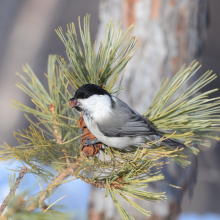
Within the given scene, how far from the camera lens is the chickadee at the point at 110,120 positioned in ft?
1.59

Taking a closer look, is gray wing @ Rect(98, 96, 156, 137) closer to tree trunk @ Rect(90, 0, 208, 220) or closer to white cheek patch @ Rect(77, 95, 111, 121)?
white cheek patch @ Rect(77, 95, 111, 121)

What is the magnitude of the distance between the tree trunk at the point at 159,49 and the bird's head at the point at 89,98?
0.55 metres

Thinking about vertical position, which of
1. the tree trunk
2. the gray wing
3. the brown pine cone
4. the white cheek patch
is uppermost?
the tree trunk

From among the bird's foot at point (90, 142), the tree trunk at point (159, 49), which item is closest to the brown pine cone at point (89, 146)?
the bird's foot at point (90, 142)

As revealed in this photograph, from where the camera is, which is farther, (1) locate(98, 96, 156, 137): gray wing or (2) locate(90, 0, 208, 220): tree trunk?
(2) locate(90, 0, 208, 220): tree trunk

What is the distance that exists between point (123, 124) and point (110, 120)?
0.11 feet

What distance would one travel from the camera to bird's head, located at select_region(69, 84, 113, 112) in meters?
0.47

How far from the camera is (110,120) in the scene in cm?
53

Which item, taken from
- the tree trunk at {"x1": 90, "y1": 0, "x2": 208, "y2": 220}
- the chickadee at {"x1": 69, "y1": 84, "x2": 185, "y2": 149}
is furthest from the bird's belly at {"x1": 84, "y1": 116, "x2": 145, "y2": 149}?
the tree trunk at {"x1": 90, "y1": 0, "x2": 208, "y2": 220}

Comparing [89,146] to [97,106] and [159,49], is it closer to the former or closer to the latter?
[97,106]

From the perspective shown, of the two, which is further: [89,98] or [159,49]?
[159,49]

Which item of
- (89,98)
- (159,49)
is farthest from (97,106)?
(159,49)

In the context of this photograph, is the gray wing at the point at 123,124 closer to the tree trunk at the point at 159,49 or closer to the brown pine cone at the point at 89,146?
the brown pine cone at the point at 89,146

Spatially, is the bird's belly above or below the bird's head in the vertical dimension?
below
